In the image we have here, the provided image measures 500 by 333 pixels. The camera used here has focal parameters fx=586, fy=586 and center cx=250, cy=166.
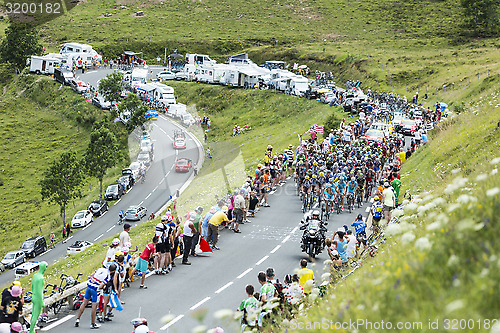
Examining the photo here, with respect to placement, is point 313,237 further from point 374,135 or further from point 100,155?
point 100,155

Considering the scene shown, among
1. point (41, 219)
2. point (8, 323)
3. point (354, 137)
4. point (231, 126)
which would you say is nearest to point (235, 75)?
point (231, 126)

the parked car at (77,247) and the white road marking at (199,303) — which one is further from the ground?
the white road marking at (199,303)

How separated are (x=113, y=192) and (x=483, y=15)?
293 feet

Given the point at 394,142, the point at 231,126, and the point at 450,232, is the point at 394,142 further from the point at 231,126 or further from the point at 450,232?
the point at 231,126

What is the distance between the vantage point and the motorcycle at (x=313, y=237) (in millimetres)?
21672

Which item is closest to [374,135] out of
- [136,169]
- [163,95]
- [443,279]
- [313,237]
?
[313,237]

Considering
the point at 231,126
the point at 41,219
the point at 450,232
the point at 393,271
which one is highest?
the point at 450,232

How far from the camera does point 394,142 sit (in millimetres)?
39594

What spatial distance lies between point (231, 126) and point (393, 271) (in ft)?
230

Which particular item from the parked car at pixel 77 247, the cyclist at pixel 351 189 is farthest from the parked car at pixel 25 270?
the cyclist at pixel 351 189

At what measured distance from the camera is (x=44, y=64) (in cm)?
10906

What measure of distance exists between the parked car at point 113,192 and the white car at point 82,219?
3.96 metres

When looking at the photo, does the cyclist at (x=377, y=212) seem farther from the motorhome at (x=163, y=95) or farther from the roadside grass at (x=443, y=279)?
the motorhome at (x=163, y=95)

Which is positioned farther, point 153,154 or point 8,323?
point 153,154
